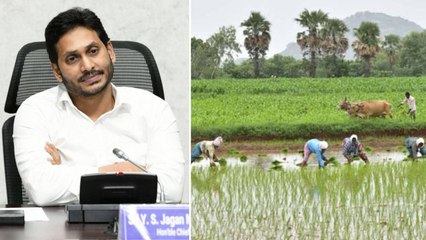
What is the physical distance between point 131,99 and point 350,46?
1.04m

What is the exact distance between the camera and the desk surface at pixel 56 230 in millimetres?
2125

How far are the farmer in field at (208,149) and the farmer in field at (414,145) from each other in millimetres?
834

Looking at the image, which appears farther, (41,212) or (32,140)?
(32,140)

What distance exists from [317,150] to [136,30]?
1223 millimetres

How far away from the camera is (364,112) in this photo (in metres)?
3.91

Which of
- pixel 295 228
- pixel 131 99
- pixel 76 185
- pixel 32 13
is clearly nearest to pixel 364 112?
pixel 295 228

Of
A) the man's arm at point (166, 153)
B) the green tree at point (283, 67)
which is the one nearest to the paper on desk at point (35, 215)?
the man's arm at point (166, 153)

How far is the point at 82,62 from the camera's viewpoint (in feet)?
12.6

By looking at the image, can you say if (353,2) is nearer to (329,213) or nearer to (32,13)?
(329,213)

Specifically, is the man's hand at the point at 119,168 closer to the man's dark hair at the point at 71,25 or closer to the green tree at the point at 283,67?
the man's dark hair at the point at 71,25

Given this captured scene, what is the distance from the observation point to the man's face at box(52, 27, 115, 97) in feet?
12.0

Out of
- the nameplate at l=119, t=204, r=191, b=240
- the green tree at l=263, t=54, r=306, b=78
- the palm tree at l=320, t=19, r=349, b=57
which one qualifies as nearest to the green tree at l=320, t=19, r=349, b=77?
the palm tree at l=320, t=19, r=349, b=57

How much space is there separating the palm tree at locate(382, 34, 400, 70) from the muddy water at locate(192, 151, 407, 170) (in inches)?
16.0

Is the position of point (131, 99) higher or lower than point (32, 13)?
lower
